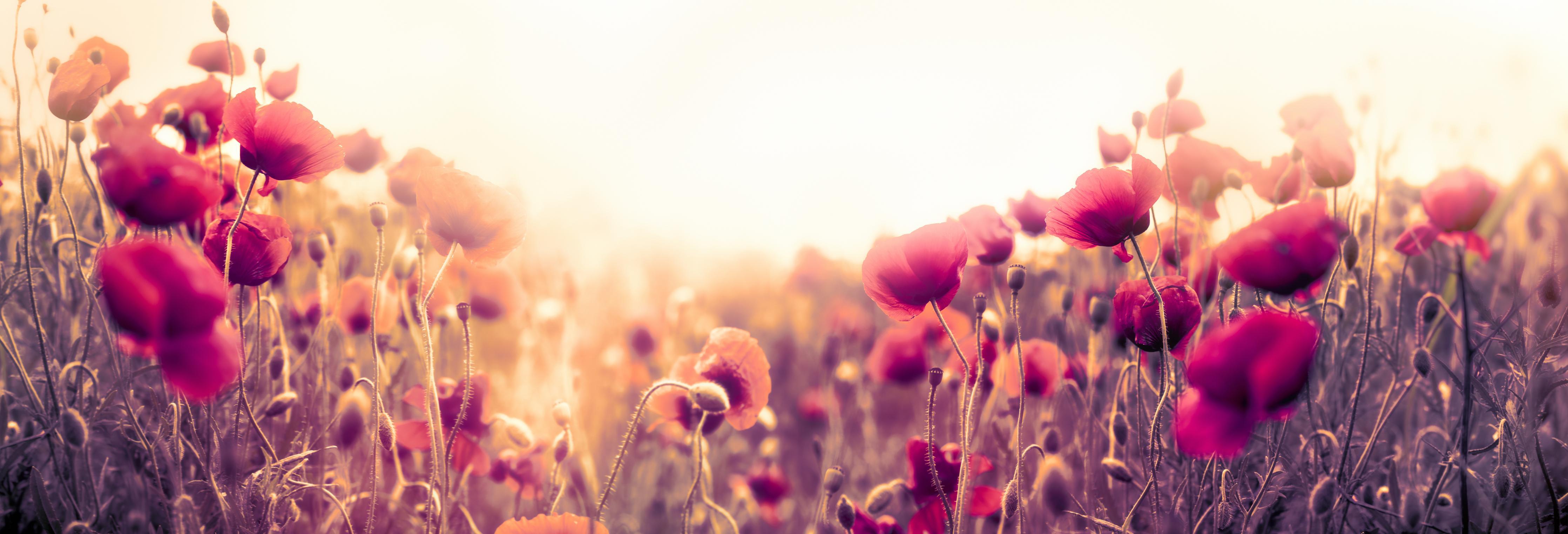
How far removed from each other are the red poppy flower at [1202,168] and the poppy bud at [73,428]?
1306 millimetres

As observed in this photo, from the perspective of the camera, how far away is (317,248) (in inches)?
42.4

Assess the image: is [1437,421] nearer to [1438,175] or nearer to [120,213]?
[1438,175]

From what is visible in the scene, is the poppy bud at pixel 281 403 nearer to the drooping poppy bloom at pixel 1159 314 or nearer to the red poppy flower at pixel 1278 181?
the drooping poppy bloom at pixel 1159 314

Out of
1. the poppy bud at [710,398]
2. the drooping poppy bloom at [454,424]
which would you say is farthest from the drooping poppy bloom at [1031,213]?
the drooping poppy bloom at [454,424]

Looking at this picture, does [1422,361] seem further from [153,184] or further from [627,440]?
[153,184]

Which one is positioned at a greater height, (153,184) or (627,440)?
(153,184)

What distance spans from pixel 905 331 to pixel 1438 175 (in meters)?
0.88

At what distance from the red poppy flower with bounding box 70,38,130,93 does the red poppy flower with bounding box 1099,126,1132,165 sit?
4.62ft

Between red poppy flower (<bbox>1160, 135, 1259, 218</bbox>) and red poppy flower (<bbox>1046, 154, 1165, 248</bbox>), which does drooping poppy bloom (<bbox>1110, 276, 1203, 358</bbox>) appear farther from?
red poppy flower (<bbox>1160, 135, 1259, 218</bbox>)

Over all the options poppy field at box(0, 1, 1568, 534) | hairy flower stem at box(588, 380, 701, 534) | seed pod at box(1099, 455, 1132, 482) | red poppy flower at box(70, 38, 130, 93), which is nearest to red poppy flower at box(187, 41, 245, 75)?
poppy field at box(0, 1, 1568, 534)

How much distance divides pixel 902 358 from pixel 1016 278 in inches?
28.1

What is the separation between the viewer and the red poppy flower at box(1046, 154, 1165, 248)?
0.80m

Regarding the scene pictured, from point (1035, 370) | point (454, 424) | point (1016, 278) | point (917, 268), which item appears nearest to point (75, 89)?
point (454, 424)

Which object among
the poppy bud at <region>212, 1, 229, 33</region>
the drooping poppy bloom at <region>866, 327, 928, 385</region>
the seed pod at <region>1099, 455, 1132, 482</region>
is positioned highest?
the poppy bud at <region>212, 1, 229, 33</region>
